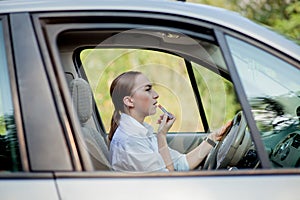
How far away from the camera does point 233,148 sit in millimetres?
3322

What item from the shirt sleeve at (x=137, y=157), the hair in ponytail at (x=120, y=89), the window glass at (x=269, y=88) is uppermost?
the hair in ponytail at (x=120, y=89)

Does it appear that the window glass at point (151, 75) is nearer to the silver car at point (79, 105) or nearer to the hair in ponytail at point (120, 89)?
the hair in ponytail at point (120, 89)

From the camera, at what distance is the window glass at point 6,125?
2.50 metres

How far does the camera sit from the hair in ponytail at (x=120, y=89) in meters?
3.23

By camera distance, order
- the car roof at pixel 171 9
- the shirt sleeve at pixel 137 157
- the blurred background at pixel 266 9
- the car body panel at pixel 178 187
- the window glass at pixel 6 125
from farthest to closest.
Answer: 1. the blurred background at pixel 266 9
2. the shirt sleeve at pixel 137 157
3. the car roof at pixel 171 9
4. the window glass at pixel 6 125
5. the car body panel at pixel 178 187

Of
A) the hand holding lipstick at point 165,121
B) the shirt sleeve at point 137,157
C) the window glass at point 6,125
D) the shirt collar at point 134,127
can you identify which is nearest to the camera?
the window glass at point 6,125

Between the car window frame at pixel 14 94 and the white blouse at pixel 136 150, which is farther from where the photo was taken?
the white blouse at pixel 136 150

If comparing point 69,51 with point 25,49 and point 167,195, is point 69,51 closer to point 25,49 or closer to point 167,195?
point 25,49

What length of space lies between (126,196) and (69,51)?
1363mm

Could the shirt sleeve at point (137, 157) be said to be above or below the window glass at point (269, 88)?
above

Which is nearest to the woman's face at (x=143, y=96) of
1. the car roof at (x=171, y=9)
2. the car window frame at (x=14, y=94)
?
the car roof at (x=171, y=9)

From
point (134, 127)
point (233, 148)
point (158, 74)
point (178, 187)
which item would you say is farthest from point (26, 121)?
point (233, 148)

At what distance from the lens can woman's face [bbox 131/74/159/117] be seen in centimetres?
320

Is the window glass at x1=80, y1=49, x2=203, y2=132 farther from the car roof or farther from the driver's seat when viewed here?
the car roof
